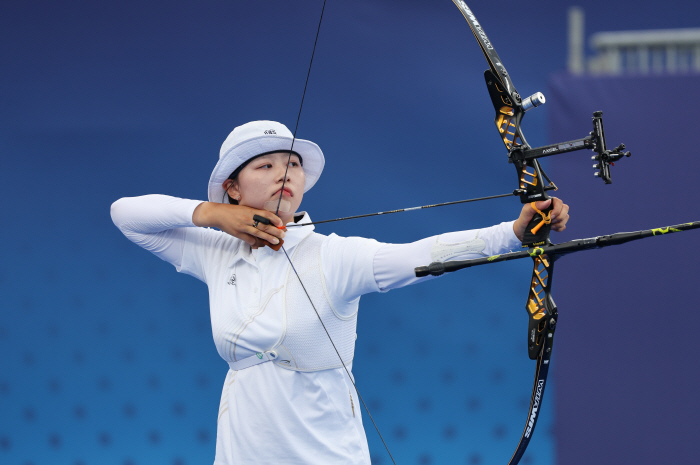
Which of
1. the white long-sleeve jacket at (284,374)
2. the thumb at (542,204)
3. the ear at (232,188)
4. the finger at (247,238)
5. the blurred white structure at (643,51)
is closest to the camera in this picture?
the thumb at (542,204)

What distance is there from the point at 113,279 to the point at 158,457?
68 centimetres

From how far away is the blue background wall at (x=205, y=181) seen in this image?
2590 mm

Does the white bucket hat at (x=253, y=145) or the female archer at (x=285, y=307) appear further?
the white bucket hat at (x=253, y=145)

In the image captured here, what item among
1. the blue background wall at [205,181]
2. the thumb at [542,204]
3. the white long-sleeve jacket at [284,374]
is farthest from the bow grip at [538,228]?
the blue background wall at [205,181]

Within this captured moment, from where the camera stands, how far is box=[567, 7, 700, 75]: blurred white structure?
98.3 inches

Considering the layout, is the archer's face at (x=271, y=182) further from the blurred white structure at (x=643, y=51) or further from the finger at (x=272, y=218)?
the blurred white structure at (x=643, y=51)

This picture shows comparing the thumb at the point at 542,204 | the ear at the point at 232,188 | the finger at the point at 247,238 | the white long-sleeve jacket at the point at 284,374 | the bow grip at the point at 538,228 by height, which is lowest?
the white long-sleeve jacket at the point at 284,374

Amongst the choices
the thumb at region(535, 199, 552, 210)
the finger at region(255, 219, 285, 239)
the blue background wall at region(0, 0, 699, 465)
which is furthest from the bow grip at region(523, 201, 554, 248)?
the blue background wall at region(0, 0, 699, 465)

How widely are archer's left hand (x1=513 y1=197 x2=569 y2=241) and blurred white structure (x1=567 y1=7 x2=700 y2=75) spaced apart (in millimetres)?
1413

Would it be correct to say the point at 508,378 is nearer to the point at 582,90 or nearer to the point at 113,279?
the point at 582,90

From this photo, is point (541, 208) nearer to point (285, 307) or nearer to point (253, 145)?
point (285, 307)

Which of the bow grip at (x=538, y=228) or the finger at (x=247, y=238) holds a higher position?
the bow grip at (x=538, y=228)

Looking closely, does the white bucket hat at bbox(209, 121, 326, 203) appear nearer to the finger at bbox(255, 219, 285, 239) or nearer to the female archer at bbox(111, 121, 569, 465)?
the female archer at bbox(111, 121, 569, 465)

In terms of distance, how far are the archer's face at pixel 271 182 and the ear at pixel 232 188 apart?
6cm
